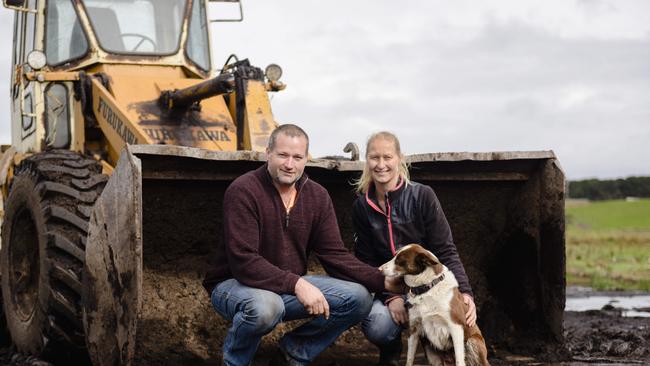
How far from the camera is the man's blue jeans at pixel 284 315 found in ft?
14.6

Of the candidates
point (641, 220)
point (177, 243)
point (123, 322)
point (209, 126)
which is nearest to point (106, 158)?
point (209, 126)

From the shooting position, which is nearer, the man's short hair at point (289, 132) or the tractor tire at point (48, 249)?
the man's short hair at point (289, 132)

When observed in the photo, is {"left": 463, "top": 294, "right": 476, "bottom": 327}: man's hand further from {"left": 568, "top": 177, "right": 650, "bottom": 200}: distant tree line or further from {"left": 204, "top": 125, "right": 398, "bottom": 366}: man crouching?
{"left": 568, "top": 177, "right": 650, "bottom": 200}: distant tree line

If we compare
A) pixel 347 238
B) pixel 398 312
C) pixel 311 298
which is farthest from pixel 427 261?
pixel 347 238

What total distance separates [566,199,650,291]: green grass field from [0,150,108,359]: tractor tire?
885 cm

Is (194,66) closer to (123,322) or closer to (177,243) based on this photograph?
(177,243)

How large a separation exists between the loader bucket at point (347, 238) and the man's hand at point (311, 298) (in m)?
0.93

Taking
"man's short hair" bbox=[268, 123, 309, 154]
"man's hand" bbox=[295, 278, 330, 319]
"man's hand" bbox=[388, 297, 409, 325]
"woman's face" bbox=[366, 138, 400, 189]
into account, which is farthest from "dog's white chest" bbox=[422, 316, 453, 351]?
"man's short hair" bbox=[268, 123, 309, 154]

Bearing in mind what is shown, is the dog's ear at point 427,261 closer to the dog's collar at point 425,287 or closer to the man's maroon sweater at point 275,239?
the dog's collar at point 425,287

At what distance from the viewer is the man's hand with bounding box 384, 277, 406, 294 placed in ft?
16.0

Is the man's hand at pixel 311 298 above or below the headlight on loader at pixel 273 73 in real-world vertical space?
below

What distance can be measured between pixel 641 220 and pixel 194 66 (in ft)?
89.0

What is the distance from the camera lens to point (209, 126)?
6773mm

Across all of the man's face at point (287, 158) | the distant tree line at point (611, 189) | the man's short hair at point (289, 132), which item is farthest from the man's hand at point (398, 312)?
the distant tree line at point (611, 189)
